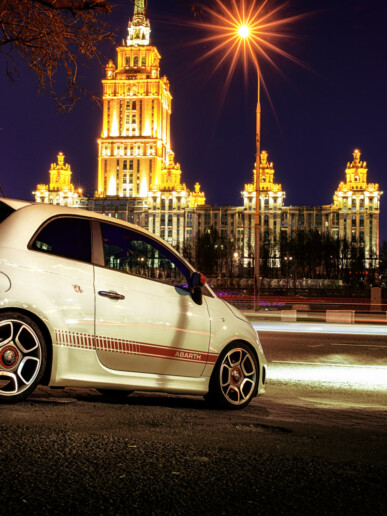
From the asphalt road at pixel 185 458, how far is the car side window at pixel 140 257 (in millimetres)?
1159

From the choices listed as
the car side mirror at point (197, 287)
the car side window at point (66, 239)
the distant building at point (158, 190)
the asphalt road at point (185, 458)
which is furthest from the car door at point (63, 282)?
the distant building at point (158, 190)

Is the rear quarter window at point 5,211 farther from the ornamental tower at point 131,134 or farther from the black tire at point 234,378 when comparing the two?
the ornamental tower at point 131,134

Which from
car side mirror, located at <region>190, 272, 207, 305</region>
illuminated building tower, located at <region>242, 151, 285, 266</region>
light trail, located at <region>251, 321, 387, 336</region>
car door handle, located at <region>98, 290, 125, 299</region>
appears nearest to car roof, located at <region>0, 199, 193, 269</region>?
car door handle, located at <region>98, 290, 125, 299</region>

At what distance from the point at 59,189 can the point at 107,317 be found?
625 feet

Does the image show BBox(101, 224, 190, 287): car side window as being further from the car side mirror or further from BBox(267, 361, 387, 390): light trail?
BBox(267, 361, 387, 390): light trail

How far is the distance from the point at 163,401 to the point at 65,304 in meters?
1.69

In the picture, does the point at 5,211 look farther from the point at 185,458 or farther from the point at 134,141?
the point at 134,141

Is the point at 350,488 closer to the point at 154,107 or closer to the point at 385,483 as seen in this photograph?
the point at 385,483

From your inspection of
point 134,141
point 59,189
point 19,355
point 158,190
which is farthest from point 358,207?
point 19,355

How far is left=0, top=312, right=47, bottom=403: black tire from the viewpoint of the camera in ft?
15.0

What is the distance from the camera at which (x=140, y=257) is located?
555 centimetres

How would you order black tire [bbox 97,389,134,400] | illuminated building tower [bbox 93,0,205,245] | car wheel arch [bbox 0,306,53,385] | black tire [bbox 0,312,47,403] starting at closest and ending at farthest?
black tire [bbox 0,312,47,403]
car wheel arch [bbox 0,306,53,385]
black tire [bbox 97,389,134,400]
illuminated building tower [bbox 93,0,205,245]

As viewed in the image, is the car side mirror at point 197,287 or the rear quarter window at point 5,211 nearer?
the rear quarter window at point 5,211

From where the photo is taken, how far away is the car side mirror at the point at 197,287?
18.5 feet
